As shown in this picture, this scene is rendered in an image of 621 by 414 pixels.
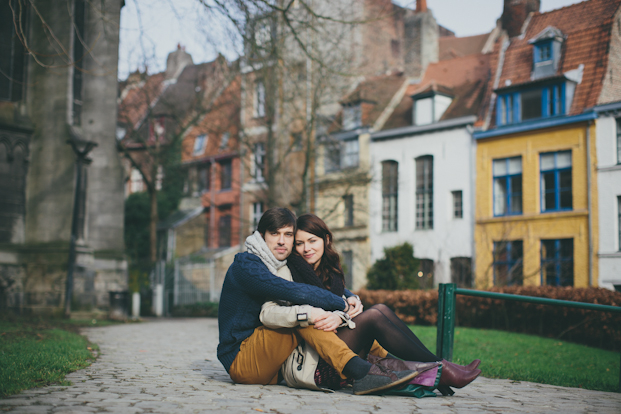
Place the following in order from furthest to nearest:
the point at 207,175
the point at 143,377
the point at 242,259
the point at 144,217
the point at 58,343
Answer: the point at 207,175 → the point at 144,217 → the point at 58,343 → the point at 143,377 → the point at 242,259

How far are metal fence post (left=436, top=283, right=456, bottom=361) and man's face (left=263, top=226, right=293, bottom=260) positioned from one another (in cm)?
226

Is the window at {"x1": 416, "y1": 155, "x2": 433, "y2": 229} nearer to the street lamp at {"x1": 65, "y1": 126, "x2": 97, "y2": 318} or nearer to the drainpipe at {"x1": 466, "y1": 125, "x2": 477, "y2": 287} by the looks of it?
the drainpipe at {"x1": 466, "y1": 125, "x2": 477, "y2": 287}

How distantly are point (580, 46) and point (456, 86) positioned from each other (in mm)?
6357

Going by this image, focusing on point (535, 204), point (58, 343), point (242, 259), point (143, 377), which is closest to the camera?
point (242, 259)

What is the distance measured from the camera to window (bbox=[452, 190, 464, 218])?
89.4ft

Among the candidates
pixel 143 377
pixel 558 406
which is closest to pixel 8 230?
pixel 143 377

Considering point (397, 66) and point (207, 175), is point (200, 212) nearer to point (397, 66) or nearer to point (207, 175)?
point (207, 175)

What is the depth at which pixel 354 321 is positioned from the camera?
5.14m

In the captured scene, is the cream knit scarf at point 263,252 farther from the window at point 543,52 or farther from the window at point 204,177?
the window at point 204,177

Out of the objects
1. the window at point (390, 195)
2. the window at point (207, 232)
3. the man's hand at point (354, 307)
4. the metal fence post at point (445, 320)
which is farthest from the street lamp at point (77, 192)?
the window at point (207, 232)

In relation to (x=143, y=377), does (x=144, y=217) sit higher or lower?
higher

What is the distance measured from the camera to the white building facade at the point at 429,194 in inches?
1050

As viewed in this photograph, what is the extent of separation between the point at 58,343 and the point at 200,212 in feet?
97.5

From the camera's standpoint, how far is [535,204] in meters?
24.6
